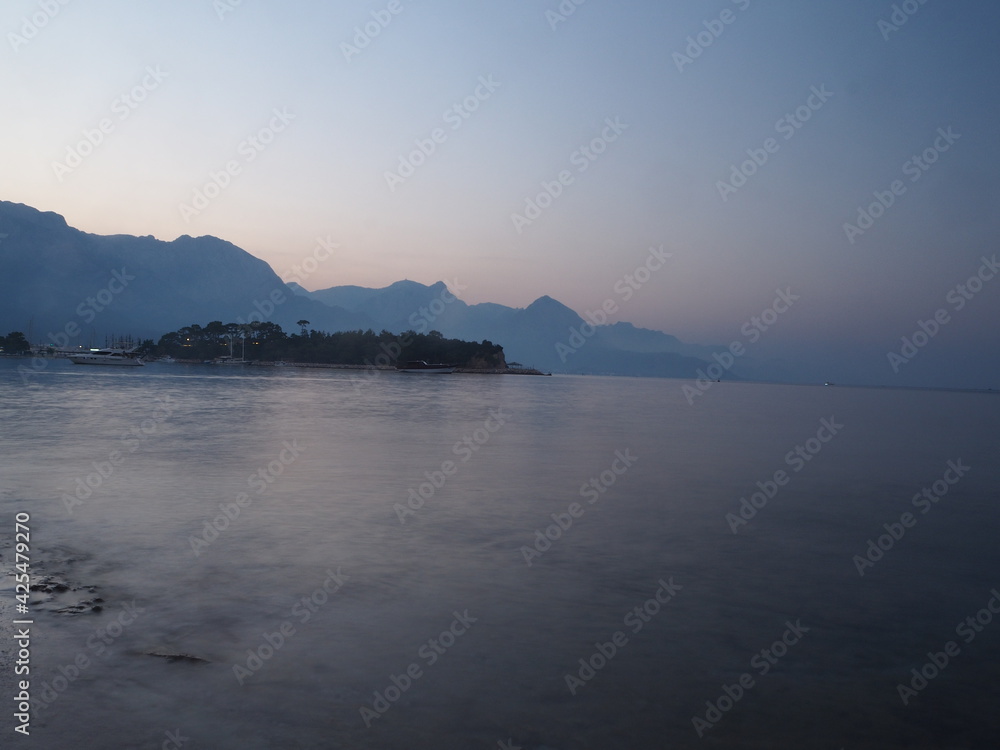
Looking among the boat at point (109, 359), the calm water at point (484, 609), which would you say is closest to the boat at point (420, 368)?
the boat at point (109, 359)

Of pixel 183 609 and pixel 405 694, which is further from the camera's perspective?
pixel 183 609

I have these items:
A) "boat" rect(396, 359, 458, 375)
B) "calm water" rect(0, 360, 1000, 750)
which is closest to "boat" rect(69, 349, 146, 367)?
"boat" rect(396, 359, 458, 375)

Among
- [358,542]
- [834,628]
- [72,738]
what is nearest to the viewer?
[72,738]

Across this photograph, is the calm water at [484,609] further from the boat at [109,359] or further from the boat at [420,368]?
the boat at [420,368]

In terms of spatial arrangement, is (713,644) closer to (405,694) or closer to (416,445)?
(405,694)

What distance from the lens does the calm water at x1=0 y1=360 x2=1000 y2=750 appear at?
5.13 metres

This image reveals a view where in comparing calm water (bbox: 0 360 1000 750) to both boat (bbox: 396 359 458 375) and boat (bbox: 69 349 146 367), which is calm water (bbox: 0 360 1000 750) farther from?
boat (bbox: 396 359 458 375)

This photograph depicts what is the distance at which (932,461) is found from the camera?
26188 mm

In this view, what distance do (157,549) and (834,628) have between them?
8.68 meters

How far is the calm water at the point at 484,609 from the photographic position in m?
5.13

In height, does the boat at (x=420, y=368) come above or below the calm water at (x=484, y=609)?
below

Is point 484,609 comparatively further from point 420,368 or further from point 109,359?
point 420,368

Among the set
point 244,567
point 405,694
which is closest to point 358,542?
point 244,567

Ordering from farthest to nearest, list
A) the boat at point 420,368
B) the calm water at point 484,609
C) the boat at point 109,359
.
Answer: the boat at point 420,368
the boat at point 109,359
the calm water at point 484,609
